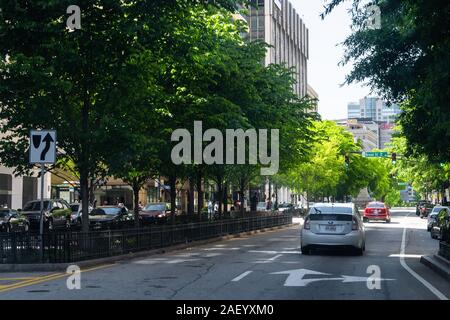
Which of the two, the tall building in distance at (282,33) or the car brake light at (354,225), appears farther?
the tall building in distance at (282,33)

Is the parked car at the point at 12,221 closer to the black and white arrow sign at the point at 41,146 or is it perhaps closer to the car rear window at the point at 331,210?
the black and white arrow sign at the point at 41,146

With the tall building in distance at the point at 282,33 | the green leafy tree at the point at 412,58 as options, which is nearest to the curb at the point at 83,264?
the green leafy tree at the point at 412,58

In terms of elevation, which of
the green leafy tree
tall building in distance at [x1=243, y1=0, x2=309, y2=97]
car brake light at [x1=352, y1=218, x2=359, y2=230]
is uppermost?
tall building in distance at [x1=243, y1=0, x2=309, y2=97]

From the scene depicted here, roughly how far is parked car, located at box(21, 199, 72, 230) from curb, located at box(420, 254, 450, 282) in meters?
22.4

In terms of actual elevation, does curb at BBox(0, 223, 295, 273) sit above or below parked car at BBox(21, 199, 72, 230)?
below

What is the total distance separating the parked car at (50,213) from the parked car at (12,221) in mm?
694

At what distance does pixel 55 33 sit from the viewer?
17859 millimetres

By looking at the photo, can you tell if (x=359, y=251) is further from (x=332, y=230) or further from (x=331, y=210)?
(x=331, y=210)

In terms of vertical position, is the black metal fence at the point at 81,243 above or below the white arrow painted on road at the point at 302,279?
above

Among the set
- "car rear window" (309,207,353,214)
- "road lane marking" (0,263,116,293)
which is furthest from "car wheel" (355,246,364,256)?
"road lane marking" (0,263,116,293)

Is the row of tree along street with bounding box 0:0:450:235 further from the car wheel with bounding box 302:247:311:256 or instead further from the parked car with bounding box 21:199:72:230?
the parked car with bounding box 21:199:72:230

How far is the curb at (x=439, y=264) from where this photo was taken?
47.1ft

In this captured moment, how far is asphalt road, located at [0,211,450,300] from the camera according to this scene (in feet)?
37.4
